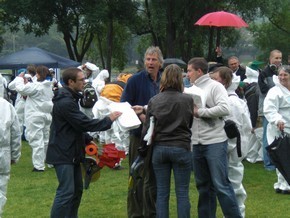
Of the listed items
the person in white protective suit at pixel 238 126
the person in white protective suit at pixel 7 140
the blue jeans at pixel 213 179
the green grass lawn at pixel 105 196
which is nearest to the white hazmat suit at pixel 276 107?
the green grass lawn at pixel 105 196

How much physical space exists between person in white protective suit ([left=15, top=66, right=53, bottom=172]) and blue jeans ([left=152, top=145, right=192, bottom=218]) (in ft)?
20.2

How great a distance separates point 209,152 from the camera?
26.6ft

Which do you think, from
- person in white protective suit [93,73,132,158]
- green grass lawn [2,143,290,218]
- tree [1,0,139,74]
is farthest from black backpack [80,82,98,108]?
tree [1,0,139,74]

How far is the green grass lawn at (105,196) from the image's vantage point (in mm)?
9844

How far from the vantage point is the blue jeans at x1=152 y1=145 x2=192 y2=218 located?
774 cm

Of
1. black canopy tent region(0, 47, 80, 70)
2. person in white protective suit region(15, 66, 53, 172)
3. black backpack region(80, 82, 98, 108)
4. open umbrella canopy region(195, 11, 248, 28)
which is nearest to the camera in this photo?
person in white protective suit region(15, 66, 53, 172)

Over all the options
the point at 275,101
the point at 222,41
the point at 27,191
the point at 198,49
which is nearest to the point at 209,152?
the point at 275,101

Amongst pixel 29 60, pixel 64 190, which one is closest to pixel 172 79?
pixel 64 190

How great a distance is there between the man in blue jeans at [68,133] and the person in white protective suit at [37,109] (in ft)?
18.0

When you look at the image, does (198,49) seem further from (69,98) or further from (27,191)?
(69,98)

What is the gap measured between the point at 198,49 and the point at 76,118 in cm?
3819

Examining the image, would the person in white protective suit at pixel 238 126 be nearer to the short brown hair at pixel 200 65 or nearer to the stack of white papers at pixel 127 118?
the short brown hair at pixel 200 65

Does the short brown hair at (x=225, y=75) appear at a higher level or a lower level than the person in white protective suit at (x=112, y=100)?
higher

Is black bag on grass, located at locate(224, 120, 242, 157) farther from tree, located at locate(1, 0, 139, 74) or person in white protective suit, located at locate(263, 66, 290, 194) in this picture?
tree, located at locate(1, 0, 139, 74)
